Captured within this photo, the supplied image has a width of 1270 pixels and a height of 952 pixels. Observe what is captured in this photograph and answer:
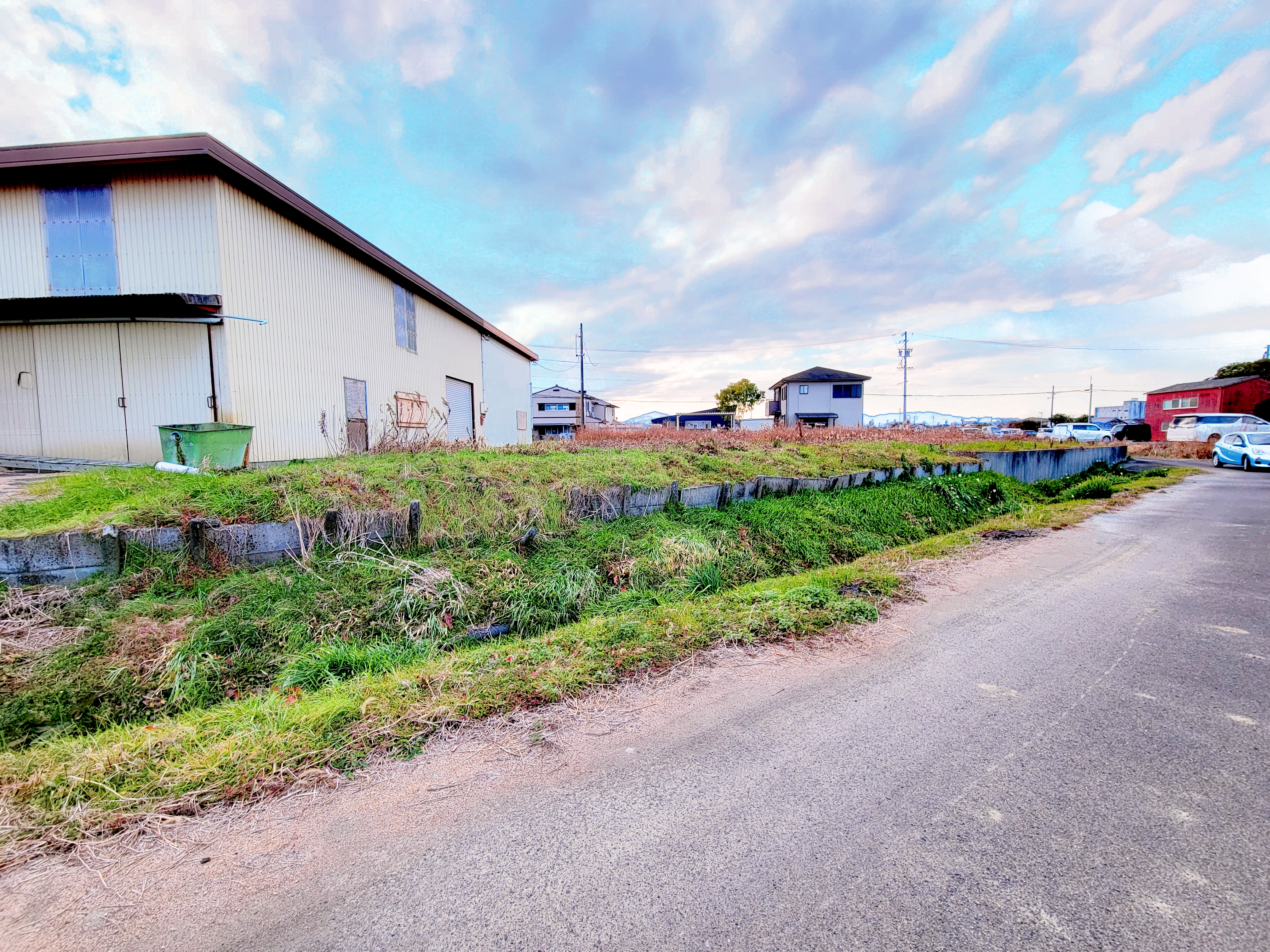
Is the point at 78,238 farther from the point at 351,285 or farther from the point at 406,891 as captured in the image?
the point at 406,891

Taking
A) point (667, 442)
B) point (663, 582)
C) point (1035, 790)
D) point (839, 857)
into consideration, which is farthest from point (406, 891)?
point (667, 442)

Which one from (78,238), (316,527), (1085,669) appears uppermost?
(78,238)

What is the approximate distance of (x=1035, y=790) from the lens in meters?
2.12

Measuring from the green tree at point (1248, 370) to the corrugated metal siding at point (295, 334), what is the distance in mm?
59293

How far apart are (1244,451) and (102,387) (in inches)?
1160

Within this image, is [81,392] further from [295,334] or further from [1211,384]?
[1211,384]

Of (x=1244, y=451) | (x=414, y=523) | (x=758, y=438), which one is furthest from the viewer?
(x=1244, y=451)

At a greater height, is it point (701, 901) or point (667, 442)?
point (667, 442)

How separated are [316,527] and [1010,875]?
5.16m

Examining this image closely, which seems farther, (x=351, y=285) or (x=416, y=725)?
(x=351, y=285)

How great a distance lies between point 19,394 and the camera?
8.77 meters

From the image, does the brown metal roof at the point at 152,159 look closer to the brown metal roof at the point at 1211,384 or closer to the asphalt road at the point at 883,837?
the asphalt road at the point at 883,837

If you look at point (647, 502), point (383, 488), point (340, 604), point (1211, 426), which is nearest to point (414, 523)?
point (383, 488)

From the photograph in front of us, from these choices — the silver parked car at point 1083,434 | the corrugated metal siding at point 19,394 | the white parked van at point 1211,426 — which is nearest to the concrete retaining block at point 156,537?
the corrugated metal siding at point 19,394
